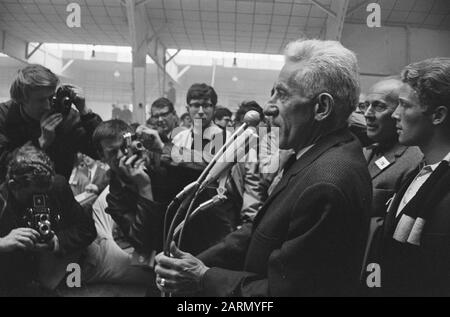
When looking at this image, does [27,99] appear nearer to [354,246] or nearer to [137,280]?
[137,280]

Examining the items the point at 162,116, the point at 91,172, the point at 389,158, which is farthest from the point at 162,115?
the point at 389,158

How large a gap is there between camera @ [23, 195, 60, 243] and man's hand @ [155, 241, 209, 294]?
61cm

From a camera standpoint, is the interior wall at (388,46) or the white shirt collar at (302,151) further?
the interior wall at (388,46)

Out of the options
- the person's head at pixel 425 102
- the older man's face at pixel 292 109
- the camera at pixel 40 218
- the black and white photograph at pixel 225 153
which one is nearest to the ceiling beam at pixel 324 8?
the black and white photograph at pixel 225 153

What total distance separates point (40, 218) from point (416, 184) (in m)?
1.15

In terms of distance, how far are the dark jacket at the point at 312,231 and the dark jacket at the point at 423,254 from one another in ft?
0.74

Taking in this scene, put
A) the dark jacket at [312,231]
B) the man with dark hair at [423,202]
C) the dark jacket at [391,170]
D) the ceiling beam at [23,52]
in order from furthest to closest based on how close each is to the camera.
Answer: the ceiling beam at [23,52] < the dark jacket at [391,170] < the man with dark hair at [423,202] < the dark jacket at [312,231]

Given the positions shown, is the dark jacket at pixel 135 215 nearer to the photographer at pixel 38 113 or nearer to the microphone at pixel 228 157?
the photographer at pixel 38 113

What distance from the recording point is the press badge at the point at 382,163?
1.33 m

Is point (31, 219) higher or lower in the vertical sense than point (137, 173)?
lower

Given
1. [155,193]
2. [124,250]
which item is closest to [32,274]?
[124,250]

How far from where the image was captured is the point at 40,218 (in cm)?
131

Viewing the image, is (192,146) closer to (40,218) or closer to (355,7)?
(40,218)

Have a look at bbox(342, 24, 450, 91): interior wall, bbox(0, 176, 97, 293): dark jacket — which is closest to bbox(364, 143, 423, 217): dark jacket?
bbox(342, 24, 450, 91): interior wall
